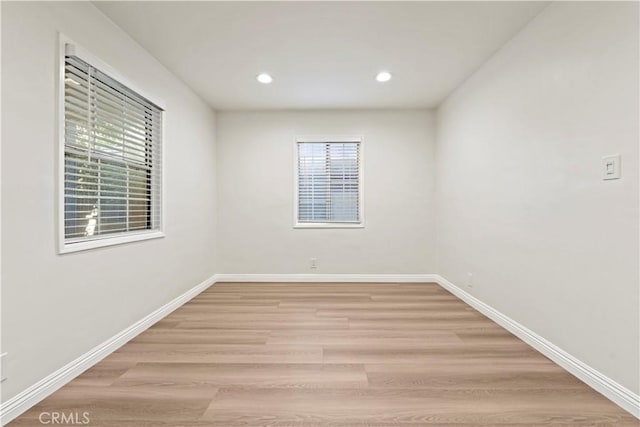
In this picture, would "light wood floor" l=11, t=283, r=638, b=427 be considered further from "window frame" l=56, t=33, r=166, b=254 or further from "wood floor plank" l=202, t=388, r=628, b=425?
"window frame" l=56, t=33, r=166, b=254

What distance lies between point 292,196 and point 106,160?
8.09 ft

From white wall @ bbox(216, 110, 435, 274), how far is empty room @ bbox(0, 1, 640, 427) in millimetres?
386

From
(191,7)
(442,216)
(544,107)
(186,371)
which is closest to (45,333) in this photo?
(186,371)

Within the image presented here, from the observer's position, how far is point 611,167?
67.6 inches

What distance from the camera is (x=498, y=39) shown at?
104 inches

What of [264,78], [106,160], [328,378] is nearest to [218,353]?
[328,378]

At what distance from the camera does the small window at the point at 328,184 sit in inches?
179

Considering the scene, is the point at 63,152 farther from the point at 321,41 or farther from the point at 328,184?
the point at 328,184

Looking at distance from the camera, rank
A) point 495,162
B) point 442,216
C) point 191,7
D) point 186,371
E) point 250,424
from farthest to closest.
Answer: point 442,216 < point 495,162 < point 191,7 < point 186,371 < point 250,424

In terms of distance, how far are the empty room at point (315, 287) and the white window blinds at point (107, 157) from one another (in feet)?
0.06

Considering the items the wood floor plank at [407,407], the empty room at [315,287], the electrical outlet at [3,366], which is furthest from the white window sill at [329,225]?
the electrical outlet at [3,366]

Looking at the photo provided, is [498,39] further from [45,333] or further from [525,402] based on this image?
[45,333]

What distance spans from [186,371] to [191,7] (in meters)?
2.45

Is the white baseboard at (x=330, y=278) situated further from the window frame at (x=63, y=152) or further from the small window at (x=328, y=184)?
the window frame at (x=63, y=152)
